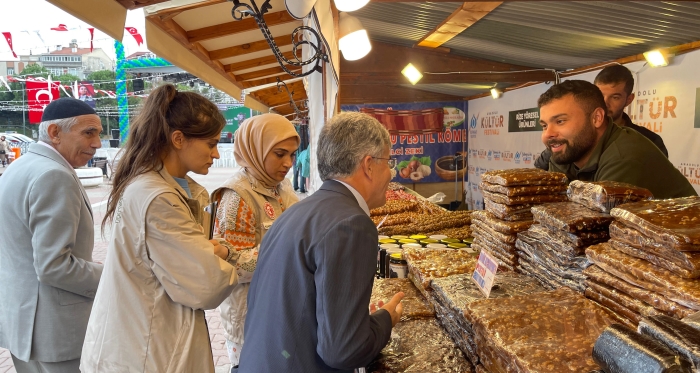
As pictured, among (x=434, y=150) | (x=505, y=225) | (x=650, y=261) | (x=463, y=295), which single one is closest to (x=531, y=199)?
(x=505, y=225)

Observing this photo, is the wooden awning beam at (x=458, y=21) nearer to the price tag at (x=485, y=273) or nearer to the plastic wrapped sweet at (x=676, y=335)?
the price tag at (x=485, y=273)

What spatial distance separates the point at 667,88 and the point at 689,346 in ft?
15.1

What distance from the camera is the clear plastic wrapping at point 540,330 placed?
3.27 ft

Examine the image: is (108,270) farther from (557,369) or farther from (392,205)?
(392,205)

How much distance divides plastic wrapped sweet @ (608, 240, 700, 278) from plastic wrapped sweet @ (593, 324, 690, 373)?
396mm

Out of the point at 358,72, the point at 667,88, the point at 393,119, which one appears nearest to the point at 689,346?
the point at 667,88

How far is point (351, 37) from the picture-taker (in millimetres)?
3172

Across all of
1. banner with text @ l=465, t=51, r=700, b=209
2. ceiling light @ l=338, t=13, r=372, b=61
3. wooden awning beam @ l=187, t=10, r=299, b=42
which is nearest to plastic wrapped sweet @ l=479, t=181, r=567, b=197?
ceiling light @ l=338, t=13, r=372, b=61

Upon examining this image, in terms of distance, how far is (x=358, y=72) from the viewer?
6379 mm

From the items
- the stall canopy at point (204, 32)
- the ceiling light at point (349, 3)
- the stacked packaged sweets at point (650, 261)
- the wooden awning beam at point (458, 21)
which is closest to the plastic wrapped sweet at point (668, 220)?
the stacked packaged sweets at point (650, 261)

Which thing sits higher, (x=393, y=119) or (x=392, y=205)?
(x=393, y=119)

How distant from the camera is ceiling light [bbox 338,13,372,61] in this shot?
10.4 feet

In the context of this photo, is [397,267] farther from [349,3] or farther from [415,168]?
[415,168]

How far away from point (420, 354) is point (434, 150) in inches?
299
